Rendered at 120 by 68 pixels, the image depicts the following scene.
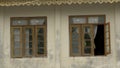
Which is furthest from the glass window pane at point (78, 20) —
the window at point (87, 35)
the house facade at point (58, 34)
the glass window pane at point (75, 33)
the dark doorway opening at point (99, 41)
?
the dark doorway opening at point (99, 41)

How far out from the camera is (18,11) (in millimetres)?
17078

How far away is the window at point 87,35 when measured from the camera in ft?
54.9

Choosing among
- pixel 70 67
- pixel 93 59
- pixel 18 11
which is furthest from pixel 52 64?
pixel 18 11

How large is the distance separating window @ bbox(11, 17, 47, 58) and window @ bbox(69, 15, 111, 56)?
128cm

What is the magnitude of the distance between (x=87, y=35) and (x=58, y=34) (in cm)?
129

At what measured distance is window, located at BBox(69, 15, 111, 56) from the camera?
54.9 ft

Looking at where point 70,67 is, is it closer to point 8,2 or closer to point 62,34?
point 62,34

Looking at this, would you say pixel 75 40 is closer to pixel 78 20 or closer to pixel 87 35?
pixel 87 35

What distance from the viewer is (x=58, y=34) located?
16703 millimetres

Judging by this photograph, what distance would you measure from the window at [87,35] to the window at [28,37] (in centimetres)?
128

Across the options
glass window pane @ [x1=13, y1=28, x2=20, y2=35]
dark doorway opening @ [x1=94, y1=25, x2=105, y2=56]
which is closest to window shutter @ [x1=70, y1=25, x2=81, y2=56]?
dark doorway opening @ [x1=94, y1=25, x2=105, y2=56]

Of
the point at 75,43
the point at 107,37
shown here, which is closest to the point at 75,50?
the point at 75,43

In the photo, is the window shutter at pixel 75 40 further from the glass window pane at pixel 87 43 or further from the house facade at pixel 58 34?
the glass window pane at pixel 87 43

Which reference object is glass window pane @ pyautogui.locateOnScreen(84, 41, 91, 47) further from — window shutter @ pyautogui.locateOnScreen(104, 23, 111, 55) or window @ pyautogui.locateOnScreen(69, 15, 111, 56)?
window shutter @ pyautogui.locateOnScreen(104, 23, 111, 55)
